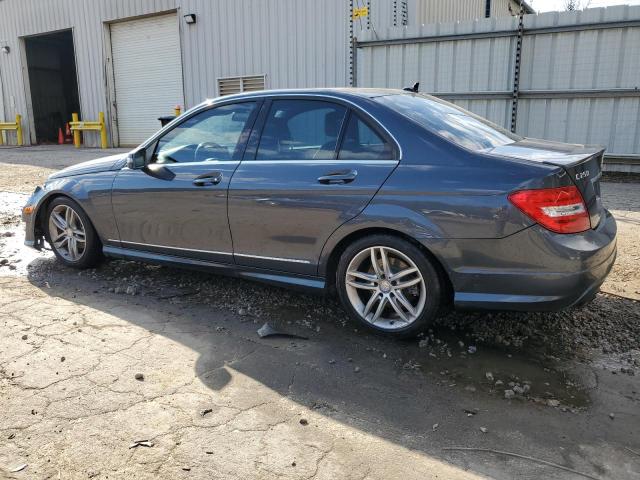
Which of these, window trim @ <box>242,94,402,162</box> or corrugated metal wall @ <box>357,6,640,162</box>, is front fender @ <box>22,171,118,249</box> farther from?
corrugated metal wall @ <box>357,6,640,162</box>

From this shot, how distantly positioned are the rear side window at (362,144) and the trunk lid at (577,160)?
2.19ft

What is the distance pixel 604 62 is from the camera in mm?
9539

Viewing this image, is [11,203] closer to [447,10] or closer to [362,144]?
[362,144]

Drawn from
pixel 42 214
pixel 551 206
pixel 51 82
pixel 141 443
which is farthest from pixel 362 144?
pixel 51 82

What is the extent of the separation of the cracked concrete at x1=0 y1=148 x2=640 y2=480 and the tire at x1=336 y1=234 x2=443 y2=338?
149 mm

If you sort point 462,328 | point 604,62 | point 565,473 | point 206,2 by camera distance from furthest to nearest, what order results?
1. point 206,2
2. point 604,62
3. point 462,328
4. point 565,473

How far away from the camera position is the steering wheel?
13.8 feet

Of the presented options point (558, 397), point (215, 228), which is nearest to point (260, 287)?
A: point (215, 228)

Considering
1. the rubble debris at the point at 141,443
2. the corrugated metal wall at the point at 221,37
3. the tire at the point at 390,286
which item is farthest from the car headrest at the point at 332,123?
the corrugated metal wall at the point at 221,37

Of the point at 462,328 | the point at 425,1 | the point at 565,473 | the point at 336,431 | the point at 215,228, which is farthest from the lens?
the point at 425,1

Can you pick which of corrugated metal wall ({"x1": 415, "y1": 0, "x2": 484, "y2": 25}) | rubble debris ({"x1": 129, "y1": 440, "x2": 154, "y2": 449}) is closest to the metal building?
corrugated metal wall ({"x1": 415, "y1": 0, "x2": 484, "y2": 25})

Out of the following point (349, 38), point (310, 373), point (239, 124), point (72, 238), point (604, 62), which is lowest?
point (310, 373)

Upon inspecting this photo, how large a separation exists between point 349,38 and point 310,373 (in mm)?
11419

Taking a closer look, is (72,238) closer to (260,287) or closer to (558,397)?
(260,287)
